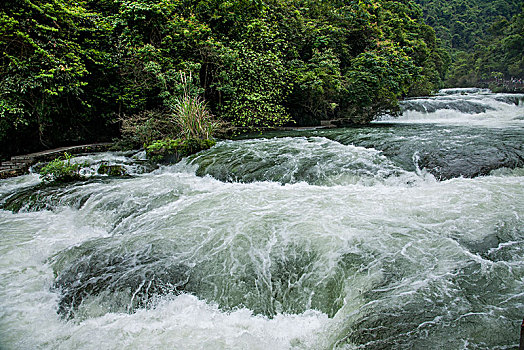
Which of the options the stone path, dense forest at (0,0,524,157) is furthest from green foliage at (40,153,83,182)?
dense forest at (0,0,524,157)

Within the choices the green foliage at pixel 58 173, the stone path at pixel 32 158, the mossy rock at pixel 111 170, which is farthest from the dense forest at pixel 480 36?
the green foliage at pixel 58 173

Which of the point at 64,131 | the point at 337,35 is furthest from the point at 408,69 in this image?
the point at 64,131

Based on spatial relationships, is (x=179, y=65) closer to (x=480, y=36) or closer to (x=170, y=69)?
(x=170, y=69)

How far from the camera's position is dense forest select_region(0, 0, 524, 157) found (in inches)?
297

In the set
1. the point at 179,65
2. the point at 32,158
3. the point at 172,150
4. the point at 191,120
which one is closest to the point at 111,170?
the point at 172,150

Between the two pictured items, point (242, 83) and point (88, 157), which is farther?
point (242, 83)

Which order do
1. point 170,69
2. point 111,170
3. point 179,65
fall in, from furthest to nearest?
point 179,65 < point 170,69 < point 111,170

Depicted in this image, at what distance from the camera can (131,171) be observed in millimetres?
6758

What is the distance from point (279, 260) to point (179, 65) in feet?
27.0

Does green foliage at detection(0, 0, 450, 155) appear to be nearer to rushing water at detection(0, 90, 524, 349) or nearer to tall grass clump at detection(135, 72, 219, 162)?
tall grass clump at detection(135, 72, 219, 162)

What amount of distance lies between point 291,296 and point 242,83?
8450 mm

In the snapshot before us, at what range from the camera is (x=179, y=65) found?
942cm

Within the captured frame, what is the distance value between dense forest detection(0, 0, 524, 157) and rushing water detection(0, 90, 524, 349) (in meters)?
3.63

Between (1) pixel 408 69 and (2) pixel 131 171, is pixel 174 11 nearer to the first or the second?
(2) pixel 131 171
